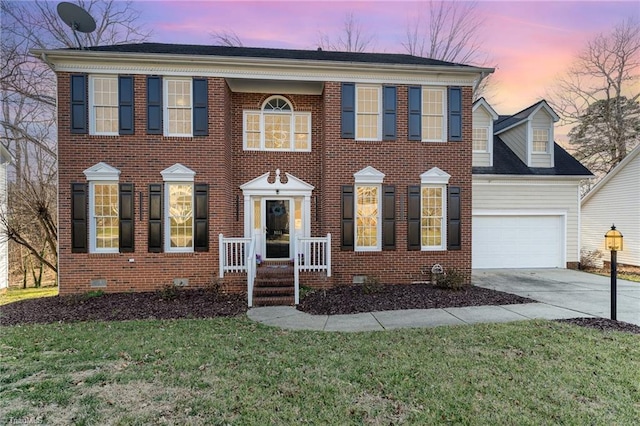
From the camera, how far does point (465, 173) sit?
947 centimetres

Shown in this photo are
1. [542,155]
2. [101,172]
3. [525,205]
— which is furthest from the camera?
[542,155]

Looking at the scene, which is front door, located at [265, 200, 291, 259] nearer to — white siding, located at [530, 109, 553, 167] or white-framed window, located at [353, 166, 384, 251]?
white-framed window, located at [353, 166, 384, 251]

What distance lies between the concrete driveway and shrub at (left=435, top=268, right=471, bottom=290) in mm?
1218

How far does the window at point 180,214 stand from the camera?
8.76 metres

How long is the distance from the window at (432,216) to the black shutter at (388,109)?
210 centimetres

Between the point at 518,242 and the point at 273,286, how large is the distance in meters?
10.1

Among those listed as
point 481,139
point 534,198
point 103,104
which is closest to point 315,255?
point 103,104

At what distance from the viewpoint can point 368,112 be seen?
365 inches

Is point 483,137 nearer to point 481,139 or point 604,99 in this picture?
point 481,139

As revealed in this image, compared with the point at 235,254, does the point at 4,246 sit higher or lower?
lower

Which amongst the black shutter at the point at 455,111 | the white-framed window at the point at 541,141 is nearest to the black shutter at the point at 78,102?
the black shutter at the point at 455,111

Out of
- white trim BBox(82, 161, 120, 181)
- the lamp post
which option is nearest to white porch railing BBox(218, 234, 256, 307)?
white trim BBox(82, 161, 120, 181)

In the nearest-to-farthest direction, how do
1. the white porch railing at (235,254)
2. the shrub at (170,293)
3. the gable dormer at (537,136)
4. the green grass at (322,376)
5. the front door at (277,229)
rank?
the green grass at (322,376) → the shrub at (170,293) → the white porch railing at (235,254) → the front door at (277,229) → the gable dormer at (537,136)

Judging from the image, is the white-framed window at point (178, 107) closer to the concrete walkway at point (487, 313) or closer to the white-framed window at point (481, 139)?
the concrete walkway at point (487, 313)
